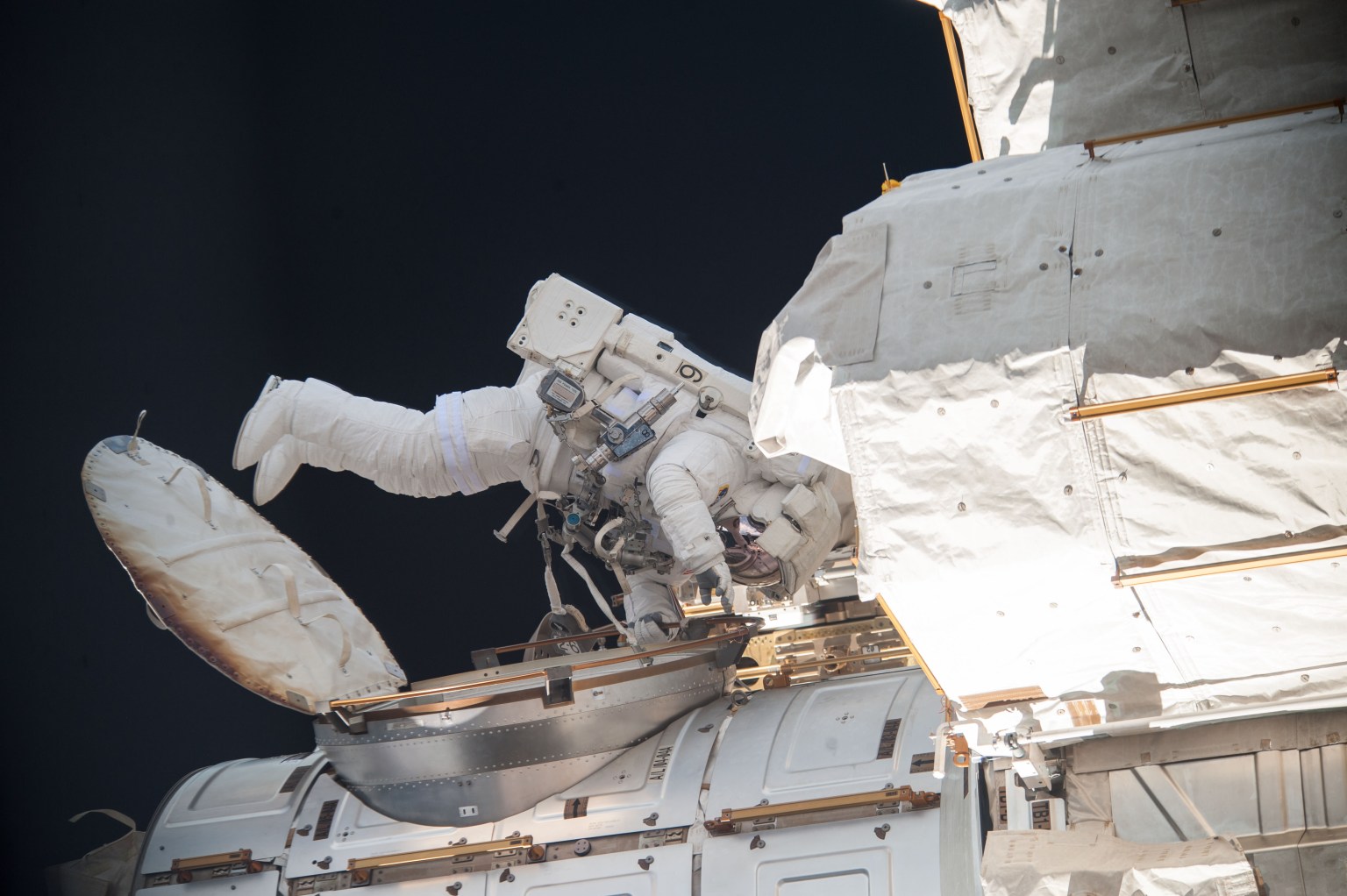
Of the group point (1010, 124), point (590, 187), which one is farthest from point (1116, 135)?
point (590, 187)

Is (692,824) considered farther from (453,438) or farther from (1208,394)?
(1208,394)

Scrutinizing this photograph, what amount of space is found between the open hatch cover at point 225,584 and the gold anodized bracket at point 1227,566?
3.18 meters

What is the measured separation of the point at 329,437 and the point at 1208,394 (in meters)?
3.73

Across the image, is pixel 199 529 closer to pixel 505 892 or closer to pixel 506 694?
pixel 506 694

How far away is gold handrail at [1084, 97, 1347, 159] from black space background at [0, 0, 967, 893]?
126 inches

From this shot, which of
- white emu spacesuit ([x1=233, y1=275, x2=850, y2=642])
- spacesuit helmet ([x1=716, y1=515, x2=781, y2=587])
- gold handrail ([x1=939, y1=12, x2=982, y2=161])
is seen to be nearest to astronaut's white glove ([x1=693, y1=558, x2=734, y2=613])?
white emu spacesuit ([x1=233, y1=275, x2=850, y2=642])

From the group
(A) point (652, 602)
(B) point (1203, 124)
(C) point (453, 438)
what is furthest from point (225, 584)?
(B) point (1203, 124)

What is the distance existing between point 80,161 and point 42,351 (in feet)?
3.29

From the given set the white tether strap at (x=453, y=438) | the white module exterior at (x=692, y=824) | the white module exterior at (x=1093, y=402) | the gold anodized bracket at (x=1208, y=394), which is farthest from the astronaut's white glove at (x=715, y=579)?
the gold anodized bracket at (x=1208, y=394)

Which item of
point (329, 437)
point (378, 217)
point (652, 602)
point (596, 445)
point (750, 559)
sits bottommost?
point (652, 602)

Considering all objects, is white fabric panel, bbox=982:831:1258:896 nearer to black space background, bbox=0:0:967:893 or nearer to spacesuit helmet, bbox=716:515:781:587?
spacesuit helmet, bbox=716:515:781:587

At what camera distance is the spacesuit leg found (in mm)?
5914

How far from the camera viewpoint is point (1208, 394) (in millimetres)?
3459

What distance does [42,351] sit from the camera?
6316 mm
